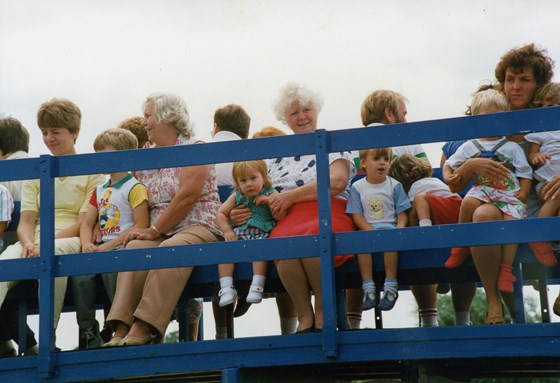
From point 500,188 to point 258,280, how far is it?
1622 mm

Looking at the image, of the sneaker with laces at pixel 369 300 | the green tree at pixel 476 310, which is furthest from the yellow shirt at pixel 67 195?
the green tree at pixel 476 310

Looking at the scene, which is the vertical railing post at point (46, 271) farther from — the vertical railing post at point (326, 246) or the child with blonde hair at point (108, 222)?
the vertical railing post at point (326, 246)

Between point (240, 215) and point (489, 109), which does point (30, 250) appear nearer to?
point (240, 215)

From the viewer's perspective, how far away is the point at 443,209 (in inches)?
291

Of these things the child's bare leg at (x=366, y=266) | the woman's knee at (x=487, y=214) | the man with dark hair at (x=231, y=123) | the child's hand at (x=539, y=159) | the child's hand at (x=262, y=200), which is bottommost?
the child's bare leg at (x=366, y=266)

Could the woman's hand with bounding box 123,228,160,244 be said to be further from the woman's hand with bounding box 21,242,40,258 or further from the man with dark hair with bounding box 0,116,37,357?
the man with dark hair with bounding box 0,116,37,357

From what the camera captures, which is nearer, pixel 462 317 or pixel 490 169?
pixel 490 169

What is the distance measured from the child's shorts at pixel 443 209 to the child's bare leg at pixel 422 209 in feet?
0.10

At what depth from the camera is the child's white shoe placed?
7281mm

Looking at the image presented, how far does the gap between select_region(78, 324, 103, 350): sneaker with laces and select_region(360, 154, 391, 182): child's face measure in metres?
2.11

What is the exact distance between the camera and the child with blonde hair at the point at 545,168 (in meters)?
6.97

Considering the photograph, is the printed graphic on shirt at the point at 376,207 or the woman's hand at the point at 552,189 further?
the printed graphic on shirt at the point at 376,207

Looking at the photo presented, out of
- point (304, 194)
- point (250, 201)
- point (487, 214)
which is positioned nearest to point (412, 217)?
point (487, 214)

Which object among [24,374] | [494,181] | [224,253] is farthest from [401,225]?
[24,374]
